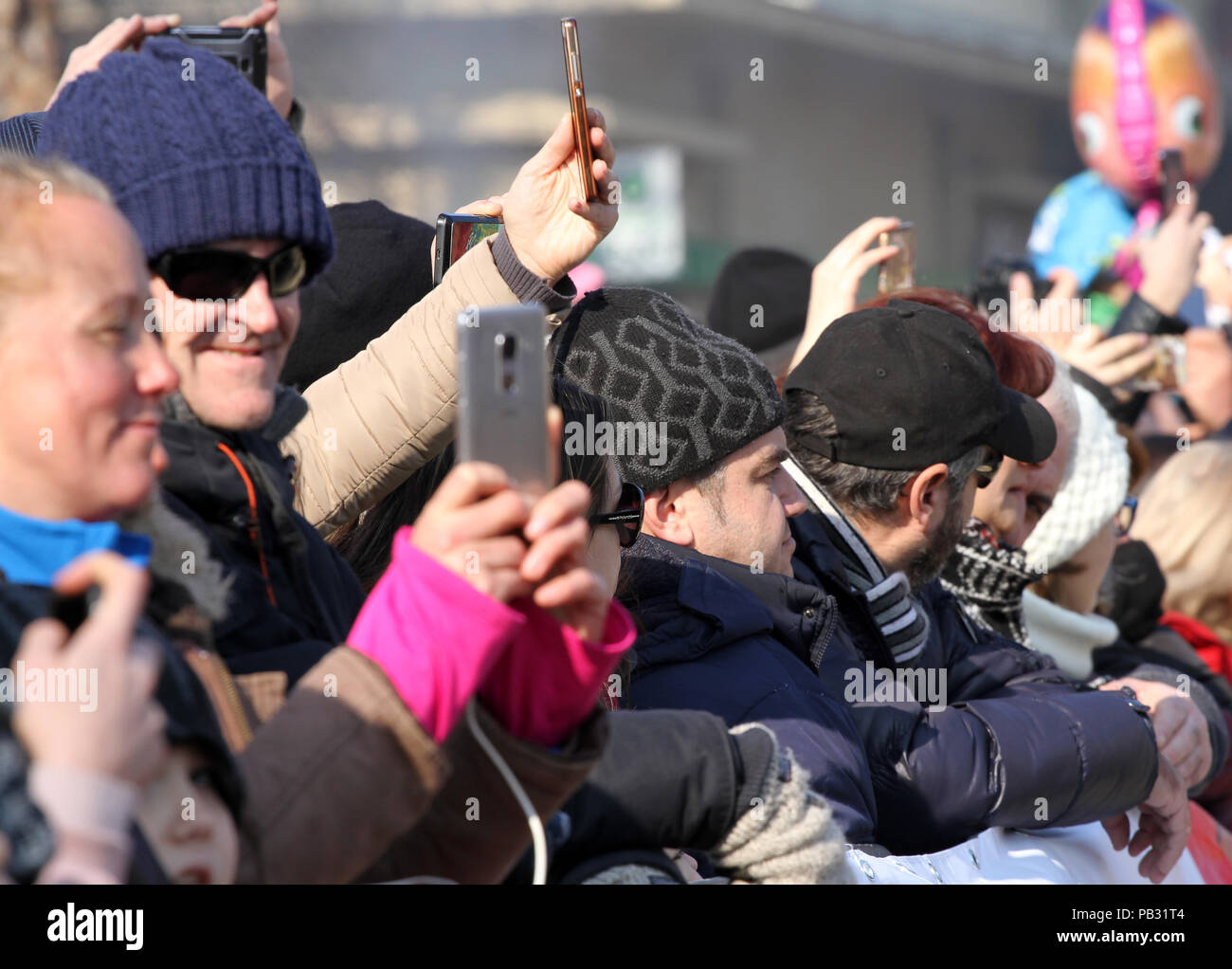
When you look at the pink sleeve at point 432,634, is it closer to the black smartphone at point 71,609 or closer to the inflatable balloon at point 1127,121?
the black smartphone at point 71,609

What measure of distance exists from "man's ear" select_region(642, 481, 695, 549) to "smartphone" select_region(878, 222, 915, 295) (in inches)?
56.5

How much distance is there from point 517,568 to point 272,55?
2431mm

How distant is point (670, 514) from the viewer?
9.58 feet

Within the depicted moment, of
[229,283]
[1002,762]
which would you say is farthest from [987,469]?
[229,283]

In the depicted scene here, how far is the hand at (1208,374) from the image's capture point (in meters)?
6.05

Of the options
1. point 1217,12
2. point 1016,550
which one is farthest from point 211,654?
point 1217,12

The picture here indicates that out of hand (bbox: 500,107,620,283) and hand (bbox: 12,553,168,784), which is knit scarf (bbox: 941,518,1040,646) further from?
hand (bbox: 12,553,168,784)

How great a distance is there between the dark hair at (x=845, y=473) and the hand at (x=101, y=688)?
7.50ft

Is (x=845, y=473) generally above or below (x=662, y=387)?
below

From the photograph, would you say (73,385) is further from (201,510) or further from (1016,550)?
(1016,550)

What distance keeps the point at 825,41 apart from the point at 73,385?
2297 cm

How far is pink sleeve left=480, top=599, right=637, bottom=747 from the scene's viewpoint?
57.9 inches

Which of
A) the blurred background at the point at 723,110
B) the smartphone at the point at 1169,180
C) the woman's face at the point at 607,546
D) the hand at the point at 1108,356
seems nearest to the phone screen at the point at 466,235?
the woman's face at the point at 607,546

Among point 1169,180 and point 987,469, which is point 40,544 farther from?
point 1169,180
